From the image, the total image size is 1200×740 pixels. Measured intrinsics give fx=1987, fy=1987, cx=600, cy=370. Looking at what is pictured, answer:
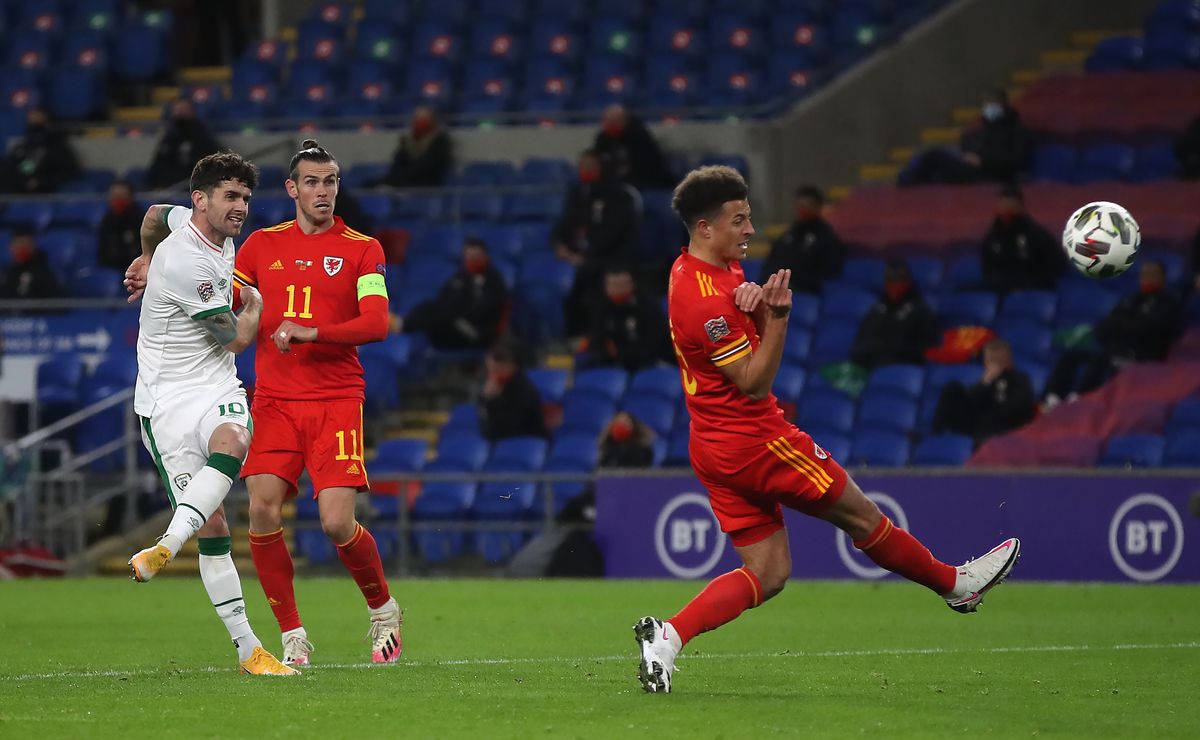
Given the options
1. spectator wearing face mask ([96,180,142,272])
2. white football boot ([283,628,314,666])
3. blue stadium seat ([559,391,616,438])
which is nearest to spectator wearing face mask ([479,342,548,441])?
blue stadium seat ([559,391,616,438])

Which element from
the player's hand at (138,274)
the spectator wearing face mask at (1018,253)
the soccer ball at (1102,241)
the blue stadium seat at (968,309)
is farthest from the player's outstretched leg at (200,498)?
the spectator wearing face mask at (1018,253)

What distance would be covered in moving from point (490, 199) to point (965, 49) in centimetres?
619

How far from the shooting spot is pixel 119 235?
22328 mm

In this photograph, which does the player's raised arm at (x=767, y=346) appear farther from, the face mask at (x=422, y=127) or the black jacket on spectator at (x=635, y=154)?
the face mask at (x=422, y=127)

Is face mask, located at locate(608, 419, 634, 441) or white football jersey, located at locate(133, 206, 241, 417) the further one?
face mask, located at locate(608, 419, 634, 441)

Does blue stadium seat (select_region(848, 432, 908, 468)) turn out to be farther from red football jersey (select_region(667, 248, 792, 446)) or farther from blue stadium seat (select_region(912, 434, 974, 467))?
red football jersey (select_region(667, 248, 792, 446))

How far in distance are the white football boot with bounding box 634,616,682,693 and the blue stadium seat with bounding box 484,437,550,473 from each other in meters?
11.0

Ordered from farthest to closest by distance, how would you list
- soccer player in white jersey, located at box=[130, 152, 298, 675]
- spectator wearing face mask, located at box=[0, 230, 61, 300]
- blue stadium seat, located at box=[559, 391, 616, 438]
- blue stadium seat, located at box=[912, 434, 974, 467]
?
spectator wearing face mask, located at box=[0, 230, 61, 300], blue stadium seat, located at box=[559, 391, 616, 438], blue stadium seat, located at box=[912, 434, 974, 467], soccer player in white jersey, located at box=[130, 152, 298, 675]

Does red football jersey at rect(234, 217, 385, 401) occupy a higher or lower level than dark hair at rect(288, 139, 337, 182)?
lower

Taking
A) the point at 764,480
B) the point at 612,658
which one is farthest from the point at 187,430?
the point at 764,480

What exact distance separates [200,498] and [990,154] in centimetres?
1431

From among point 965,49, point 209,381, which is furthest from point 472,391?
point 209,381

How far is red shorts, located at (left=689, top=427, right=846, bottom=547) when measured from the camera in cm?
807

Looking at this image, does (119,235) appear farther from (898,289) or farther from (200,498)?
(200,498)
